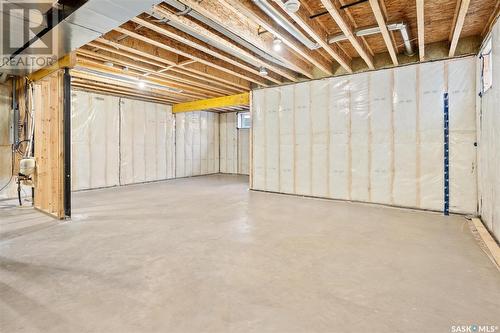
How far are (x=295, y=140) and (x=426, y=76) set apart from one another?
2.57m

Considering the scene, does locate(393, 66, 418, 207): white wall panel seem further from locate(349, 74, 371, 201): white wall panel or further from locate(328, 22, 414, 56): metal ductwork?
locate(328, 22, 414, 56): metal ductwork

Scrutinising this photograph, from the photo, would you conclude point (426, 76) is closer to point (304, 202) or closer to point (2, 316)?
point (304, 202)

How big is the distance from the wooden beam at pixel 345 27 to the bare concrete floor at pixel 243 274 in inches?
98.4

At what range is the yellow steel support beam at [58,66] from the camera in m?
3.60

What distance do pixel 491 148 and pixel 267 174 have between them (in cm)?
405

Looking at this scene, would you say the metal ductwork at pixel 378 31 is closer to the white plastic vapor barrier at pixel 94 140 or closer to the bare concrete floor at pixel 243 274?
the bare concrete floor at pixel 243 274

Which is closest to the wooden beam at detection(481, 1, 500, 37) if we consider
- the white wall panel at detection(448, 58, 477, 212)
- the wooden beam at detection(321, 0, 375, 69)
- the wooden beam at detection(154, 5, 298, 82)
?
the white wall panel at detection(448, 58, 477, 212)

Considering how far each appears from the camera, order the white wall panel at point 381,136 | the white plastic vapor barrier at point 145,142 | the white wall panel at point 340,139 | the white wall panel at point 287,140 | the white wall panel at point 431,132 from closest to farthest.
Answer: the white wall panel at point 431,132 < the white wall panel at point 381,136 < the white wall panel at point 340,139 < the white wall panel at point 287,140 < the white plastic vapor barrier at point 145,142

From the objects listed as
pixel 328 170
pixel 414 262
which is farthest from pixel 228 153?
pixel 414 262

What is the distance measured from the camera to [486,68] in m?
3.34

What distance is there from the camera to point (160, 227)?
350 cm

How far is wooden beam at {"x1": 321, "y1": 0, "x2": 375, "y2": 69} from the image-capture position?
2691 mm

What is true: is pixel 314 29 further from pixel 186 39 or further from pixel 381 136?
pixel 381 136

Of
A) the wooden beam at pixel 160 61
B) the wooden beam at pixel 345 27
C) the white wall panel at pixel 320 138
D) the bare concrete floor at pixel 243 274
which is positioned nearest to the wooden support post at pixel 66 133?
the bare concrete floor at pixel 243 274
